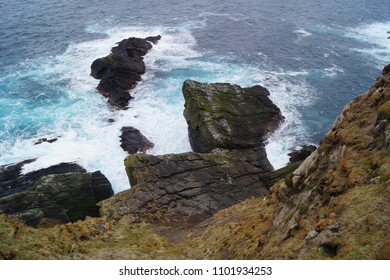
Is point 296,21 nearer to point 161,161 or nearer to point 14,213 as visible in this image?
point 161,161

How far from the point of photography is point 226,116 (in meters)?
44.3

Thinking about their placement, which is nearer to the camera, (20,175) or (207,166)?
(207,166)

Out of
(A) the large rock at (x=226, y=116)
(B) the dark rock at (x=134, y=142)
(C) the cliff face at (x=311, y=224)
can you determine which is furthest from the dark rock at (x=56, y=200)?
(A) the large rock at (x=226, y=116)

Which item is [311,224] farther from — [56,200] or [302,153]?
[302,153]

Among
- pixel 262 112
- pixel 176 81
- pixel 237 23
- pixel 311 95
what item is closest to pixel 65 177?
pixel 262 112

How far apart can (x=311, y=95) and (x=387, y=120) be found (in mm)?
46805

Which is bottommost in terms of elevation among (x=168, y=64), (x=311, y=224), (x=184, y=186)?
(x=168, y=64)

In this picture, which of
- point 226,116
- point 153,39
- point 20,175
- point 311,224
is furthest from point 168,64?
point 311,224

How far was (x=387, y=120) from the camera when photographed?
15.8 metres

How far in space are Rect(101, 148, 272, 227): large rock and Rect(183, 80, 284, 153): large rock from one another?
3.05 m

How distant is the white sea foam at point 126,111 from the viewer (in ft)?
150

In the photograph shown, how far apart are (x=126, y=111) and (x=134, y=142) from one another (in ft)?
31.7

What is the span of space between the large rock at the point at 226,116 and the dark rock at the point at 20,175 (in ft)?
49.5

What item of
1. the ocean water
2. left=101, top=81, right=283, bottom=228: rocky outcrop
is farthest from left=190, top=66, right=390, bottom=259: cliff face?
the ocean water
